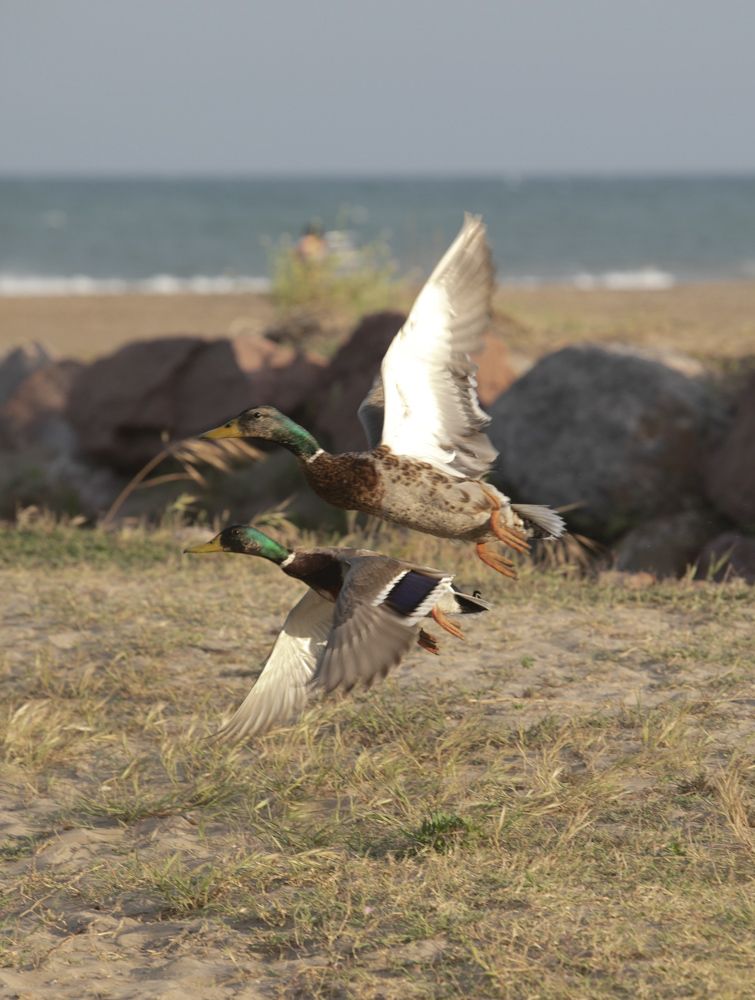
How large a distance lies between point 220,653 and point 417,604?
6.35 feet

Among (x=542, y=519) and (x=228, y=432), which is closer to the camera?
(x=228, y=432)

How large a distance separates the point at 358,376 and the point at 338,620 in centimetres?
676

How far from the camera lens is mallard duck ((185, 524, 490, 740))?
3.54 m

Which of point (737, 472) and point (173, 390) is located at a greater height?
point (737, 472)

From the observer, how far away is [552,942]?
3176 mm

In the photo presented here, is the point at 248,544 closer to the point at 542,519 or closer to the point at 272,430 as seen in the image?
the point at 272,430

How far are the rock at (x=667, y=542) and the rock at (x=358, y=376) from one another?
1.75 meters

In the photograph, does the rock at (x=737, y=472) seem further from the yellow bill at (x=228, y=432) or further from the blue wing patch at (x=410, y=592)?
the blue wing patch at (x=410, y=592)

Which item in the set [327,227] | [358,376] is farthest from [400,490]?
[327,227]

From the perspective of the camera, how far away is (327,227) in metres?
53.4

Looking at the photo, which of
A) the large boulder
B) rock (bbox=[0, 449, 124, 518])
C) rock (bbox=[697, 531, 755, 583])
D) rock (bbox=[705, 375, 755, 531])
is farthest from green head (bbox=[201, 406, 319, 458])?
rock (bbox=[0, 449, 124, 518])

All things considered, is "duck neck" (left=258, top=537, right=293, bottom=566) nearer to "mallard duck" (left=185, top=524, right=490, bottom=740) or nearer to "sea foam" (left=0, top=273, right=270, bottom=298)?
"mallard duck" (left=185, top=524, right=490, bottom=740)

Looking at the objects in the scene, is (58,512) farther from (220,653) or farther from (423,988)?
(423,988)

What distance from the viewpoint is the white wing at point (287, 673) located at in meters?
4.07
